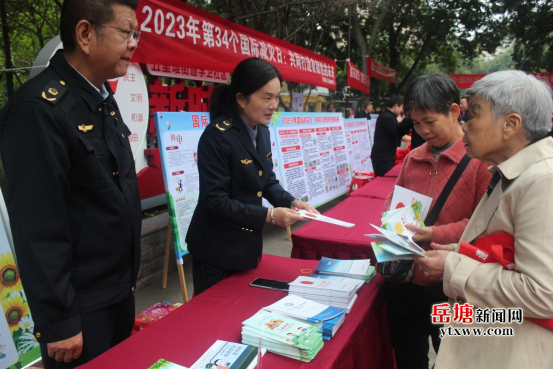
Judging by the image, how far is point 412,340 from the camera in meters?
1.81

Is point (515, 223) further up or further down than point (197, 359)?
further up

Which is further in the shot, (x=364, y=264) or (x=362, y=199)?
(x=362, y=199)

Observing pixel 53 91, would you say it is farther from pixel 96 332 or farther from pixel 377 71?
pixel 377 71

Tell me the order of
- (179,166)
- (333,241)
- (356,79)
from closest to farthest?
1. (333,241)
2. (179,166)
3. (356,79)

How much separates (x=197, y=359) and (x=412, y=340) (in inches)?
44.6

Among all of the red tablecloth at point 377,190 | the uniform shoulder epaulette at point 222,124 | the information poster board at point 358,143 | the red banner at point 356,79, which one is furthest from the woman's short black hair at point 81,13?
the red banner at point 356,79

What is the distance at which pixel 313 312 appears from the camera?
53.1 inches

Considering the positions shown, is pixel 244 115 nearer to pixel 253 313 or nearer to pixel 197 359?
pixel 253 313

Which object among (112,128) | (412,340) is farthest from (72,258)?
(412,340)

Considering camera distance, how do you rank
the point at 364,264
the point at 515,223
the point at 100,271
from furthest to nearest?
the point at 364,264 → the point at 100,271 → the point at 515,223

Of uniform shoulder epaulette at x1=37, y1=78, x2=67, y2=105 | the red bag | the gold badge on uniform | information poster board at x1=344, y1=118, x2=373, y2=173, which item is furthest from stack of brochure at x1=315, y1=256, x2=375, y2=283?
information poster board at x1=344, y1=118, x2=373, y2=173

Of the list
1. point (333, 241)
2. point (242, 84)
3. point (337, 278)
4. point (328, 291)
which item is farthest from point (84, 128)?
point (333, 241)

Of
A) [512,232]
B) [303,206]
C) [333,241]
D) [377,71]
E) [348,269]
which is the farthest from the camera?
[377,71]

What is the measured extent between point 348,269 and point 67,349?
46.6 inches
